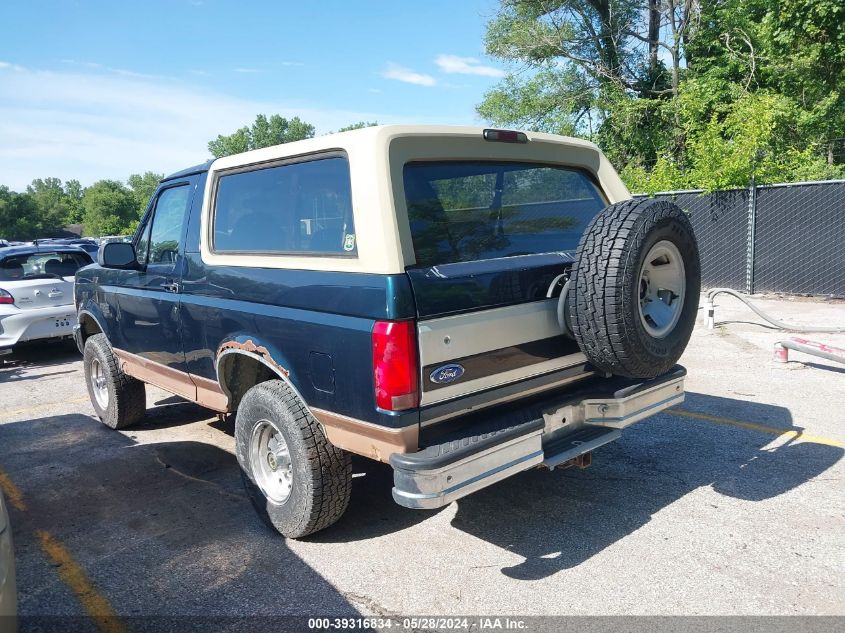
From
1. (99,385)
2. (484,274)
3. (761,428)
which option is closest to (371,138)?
(484,274)

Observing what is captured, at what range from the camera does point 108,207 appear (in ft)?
311

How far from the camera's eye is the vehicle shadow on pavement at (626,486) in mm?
3646

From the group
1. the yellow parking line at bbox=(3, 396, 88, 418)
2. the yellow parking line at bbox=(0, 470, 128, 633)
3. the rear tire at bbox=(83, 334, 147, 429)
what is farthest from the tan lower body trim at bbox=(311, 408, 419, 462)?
the yellow parking line at bbox=(3, 396, 88, 418)

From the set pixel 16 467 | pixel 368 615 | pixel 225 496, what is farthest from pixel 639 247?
pixel 16 467

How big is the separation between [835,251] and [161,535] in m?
11.8

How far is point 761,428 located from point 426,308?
11.9 ft

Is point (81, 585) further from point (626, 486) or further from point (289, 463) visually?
point (626, 486)

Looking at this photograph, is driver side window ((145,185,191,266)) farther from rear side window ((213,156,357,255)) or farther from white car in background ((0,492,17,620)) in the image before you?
white car in background ((0,492,17,620))

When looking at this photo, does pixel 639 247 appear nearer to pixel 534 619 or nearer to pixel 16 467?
pixel 534 619

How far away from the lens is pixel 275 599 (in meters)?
3.20

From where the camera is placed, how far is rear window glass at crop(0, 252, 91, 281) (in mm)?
9137

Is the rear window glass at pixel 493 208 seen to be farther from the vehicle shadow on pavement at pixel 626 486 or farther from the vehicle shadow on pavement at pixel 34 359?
the vehicle shadow on pavement at pixel 34 359

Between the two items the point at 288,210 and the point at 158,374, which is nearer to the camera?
the point at 288,210

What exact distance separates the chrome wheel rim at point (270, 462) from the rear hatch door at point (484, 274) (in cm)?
119
